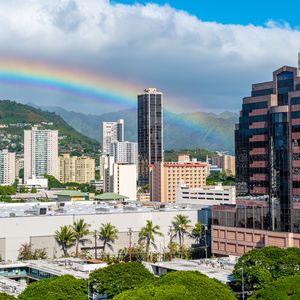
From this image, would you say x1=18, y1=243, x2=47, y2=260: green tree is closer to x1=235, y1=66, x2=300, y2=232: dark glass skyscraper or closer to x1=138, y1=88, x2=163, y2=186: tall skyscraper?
x1=235, y1=66, x2=300, y2=232: dark glass skyscraper

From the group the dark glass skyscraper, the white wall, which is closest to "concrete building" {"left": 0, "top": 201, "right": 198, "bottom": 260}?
the white wall

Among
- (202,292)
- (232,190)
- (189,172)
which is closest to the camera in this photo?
(202,292)

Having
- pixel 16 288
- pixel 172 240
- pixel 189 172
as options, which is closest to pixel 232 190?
pixel 189 172

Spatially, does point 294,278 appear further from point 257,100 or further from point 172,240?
point 172,240

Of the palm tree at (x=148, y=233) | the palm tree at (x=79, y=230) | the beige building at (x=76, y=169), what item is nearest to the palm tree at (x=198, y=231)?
the palm tree at (x=148, y=233)

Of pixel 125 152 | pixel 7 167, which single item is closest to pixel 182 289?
pixel 7 167
